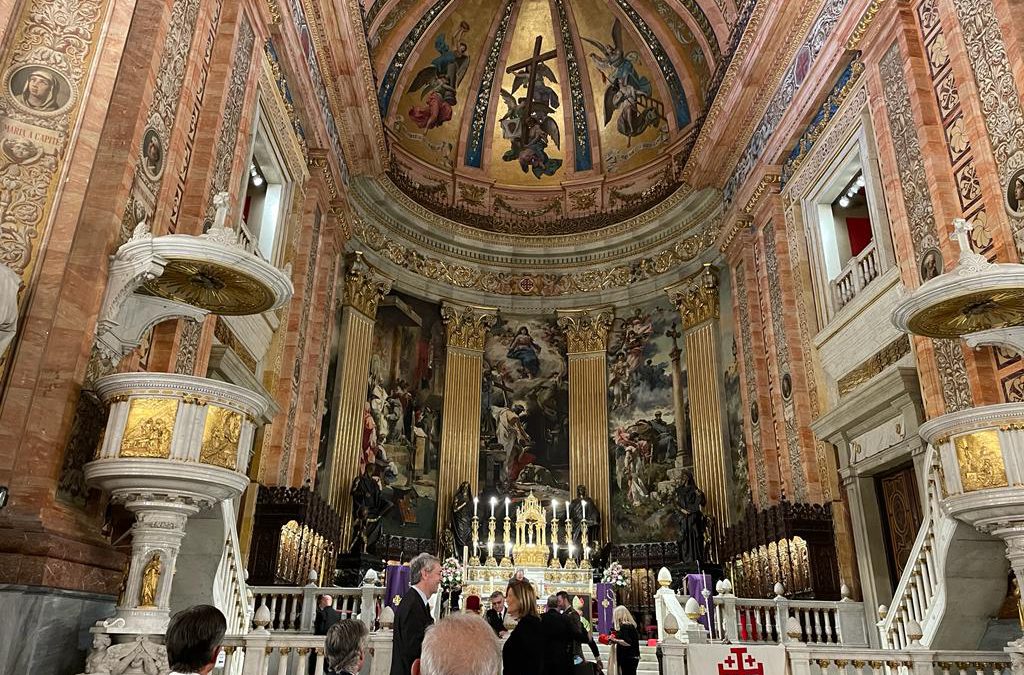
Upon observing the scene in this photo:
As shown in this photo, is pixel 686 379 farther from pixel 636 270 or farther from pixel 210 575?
pixel 210 575

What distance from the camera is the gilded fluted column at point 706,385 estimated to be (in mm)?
14398

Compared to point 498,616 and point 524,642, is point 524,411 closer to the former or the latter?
point 498,616

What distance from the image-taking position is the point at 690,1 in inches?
651

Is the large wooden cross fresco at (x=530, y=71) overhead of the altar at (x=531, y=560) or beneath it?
overhead

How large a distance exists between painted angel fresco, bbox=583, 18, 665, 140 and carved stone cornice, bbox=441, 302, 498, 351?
20.2 ft

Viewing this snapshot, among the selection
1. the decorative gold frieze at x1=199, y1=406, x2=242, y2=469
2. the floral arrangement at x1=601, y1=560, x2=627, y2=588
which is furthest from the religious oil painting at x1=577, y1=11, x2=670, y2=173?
the decorative gold frieze at x1=199, y1=406, x2=242, y2=469

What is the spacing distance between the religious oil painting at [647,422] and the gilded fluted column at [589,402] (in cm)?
19

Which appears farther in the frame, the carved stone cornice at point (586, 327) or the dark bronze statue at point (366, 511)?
the carved stone cornice at point (586, 327)

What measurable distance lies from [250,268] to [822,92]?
934 cm

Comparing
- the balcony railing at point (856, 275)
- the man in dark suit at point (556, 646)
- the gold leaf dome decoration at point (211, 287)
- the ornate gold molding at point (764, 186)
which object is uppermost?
the ornate gold molding at point (764, 186)

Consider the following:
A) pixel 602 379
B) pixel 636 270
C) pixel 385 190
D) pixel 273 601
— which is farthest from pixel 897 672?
pixel 385 190

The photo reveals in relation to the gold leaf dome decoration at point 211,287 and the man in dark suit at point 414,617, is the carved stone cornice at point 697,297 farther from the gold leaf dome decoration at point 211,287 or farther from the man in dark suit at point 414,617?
the man in dark suit at point 414,617

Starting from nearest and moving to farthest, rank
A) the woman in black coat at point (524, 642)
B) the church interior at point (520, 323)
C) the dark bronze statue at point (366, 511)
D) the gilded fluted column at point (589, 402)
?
the woman in black coat at point (524, 642), the church interior at point (520, 323), the dark bronze statue at point (366, 511), the gilded fluted column at point (589, 402)

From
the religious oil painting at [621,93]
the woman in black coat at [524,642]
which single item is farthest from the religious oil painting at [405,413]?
the woman in black coat at [524,642]
